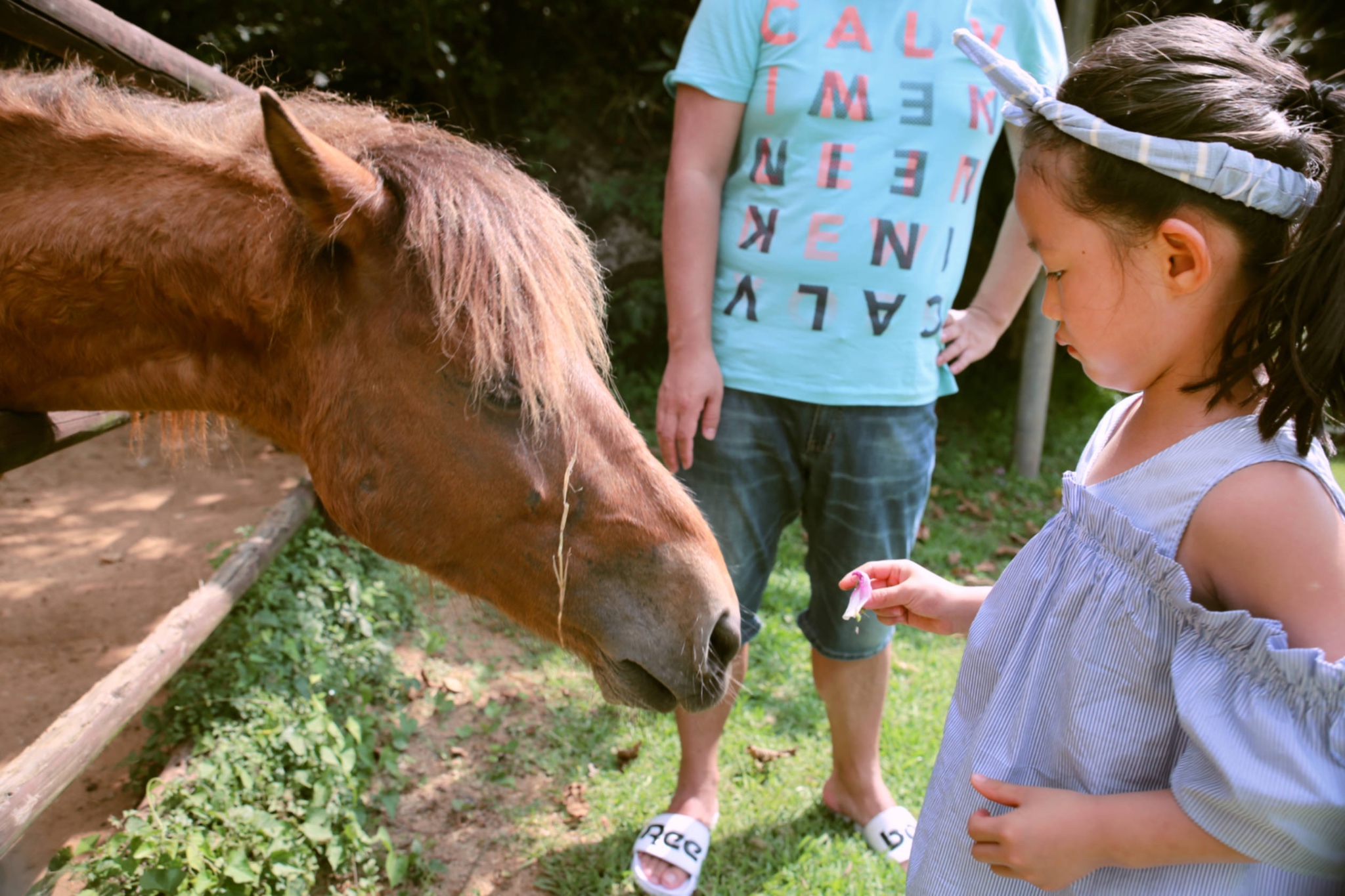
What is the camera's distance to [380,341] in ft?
5.00

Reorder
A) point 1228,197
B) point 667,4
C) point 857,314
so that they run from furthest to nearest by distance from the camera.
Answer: point 667,4
point 857,314
point 1228,197

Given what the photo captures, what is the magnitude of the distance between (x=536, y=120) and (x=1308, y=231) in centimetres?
676

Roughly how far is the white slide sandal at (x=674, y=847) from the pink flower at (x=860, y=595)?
4.06 ft

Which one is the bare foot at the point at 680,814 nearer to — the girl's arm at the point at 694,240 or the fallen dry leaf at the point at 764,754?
the fallen dry leaf at the point at 764,754

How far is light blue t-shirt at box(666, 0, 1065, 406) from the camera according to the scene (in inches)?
76.7

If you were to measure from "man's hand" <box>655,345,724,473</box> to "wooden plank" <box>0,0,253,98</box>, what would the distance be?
1.11m

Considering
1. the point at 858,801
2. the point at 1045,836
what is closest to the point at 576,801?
the point at 858,801

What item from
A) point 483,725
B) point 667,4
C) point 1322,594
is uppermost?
point 667,4

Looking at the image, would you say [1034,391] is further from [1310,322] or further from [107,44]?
[107,44]

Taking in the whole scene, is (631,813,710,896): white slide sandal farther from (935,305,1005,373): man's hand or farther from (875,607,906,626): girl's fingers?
(935,305,1005,373): man's hand

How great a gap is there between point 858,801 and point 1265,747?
1.86 meters

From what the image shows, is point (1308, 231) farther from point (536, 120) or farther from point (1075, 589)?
point (536, 120)

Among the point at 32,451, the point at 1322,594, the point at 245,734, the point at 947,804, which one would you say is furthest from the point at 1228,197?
the point at 245,734

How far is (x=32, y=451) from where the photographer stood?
5.58 ft
